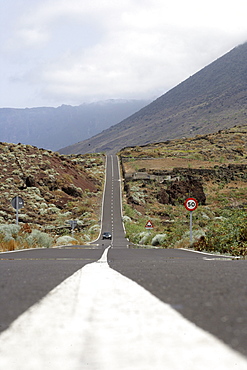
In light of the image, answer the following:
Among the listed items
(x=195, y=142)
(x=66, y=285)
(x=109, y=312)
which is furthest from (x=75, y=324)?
(x=195, y=142)

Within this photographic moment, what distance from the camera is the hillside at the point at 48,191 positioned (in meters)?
50.3

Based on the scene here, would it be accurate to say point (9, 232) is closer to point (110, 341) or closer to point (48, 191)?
point (110, 341)

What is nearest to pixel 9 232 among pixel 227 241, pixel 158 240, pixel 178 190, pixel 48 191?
pixel 158 240

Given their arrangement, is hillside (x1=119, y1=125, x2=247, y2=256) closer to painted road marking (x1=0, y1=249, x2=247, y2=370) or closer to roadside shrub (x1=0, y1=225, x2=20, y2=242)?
roadside shrub (x1=0, y1=225, x2=20, y2=242)

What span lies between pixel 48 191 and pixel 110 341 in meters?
61.1

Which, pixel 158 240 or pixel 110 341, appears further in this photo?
pixel 158 240

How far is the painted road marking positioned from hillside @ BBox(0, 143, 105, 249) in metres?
41.3

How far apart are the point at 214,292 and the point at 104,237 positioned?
139 feet

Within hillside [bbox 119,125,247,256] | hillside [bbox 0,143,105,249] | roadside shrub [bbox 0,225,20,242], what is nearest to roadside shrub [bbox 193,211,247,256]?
roadside shrub [bbox 0,225,20,242]

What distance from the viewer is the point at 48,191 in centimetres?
6188

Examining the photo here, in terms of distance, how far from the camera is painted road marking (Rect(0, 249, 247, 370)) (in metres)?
1.53

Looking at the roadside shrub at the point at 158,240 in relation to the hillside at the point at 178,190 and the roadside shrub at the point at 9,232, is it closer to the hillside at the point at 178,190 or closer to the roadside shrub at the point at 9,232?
the roadside shrub at the point at 9,232

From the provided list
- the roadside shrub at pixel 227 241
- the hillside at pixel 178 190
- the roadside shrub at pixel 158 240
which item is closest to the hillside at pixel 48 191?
the hillside at pixel 178 190

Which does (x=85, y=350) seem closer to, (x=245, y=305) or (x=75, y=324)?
(x=75, y=324)
